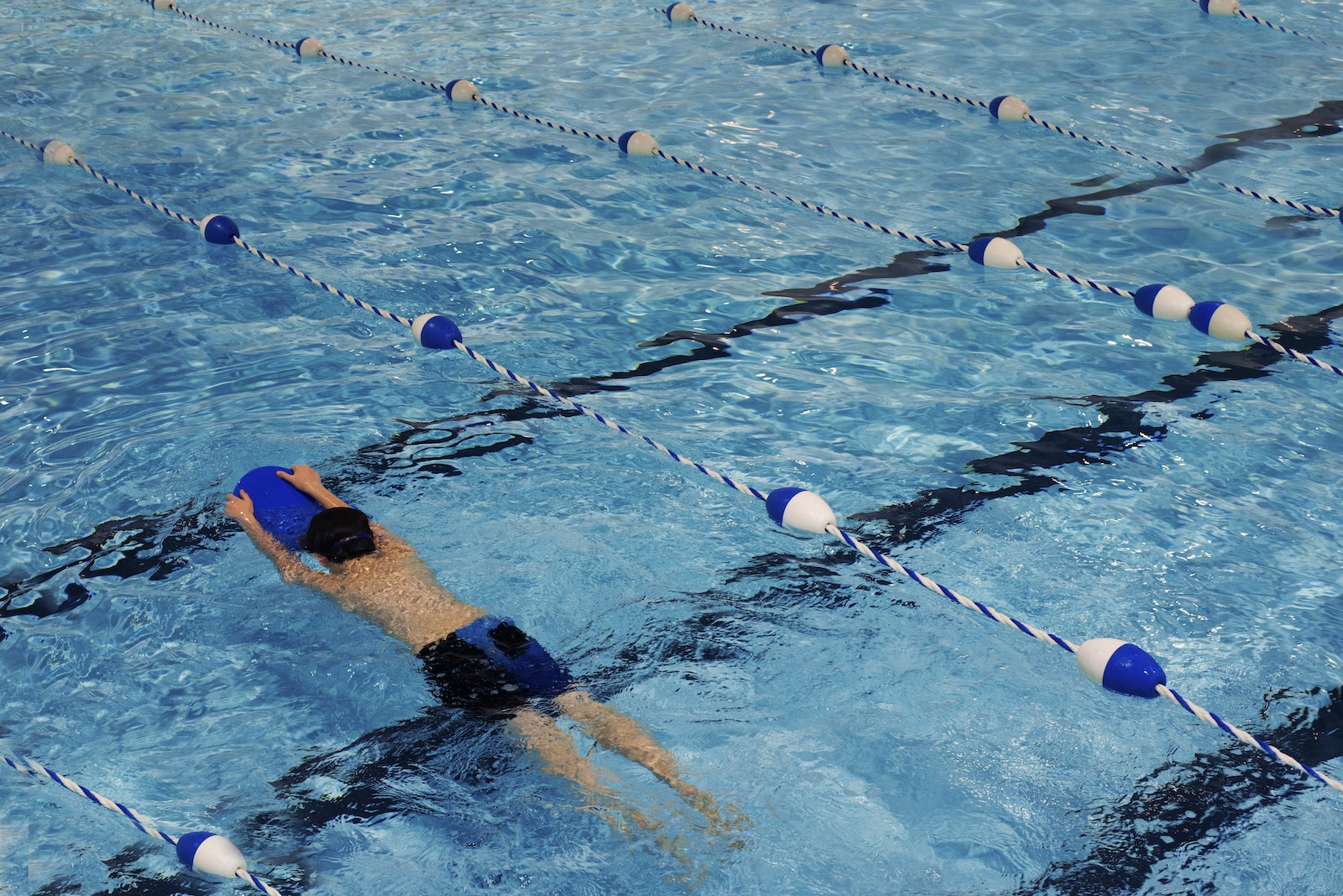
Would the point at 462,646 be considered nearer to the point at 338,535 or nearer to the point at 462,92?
the point at 338,535

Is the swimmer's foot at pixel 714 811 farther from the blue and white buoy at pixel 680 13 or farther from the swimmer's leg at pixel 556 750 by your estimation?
the blue and white buoy at pixel 680 13

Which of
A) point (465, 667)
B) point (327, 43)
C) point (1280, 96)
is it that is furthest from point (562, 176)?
point (1280, 96)

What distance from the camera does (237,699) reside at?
3000mm

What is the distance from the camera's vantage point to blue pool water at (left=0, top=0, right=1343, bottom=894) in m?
2.66

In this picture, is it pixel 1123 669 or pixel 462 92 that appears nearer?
pixel 1123 669

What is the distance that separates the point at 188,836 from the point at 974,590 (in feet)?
6.69

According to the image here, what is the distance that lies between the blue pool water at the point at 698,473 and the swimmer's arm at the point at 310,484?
0.63 feet

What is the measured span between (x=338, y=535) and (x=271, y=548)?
0.97ft

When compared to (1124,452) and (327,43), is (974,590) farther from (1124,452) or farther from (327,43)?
(327,43)

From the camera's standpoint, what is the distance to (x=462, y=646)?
3.01m

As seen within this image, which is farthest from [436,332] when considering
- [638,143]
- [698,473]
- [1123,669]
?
[1123,669]

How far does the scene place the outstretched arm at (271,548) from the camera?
10.7 feet

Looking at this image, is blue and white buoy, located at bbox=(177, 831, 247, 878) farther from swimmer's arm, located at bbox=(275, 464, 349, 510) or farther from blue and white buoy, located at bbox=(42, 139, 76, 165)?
blue and white buoy, located at bbox=(42, 139, 76, 165)

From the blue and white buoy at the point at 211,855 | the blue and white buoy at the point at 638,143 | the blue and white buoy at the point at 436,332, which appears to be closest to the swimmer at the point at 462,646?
the blue and white buoy at the point at 211,855
